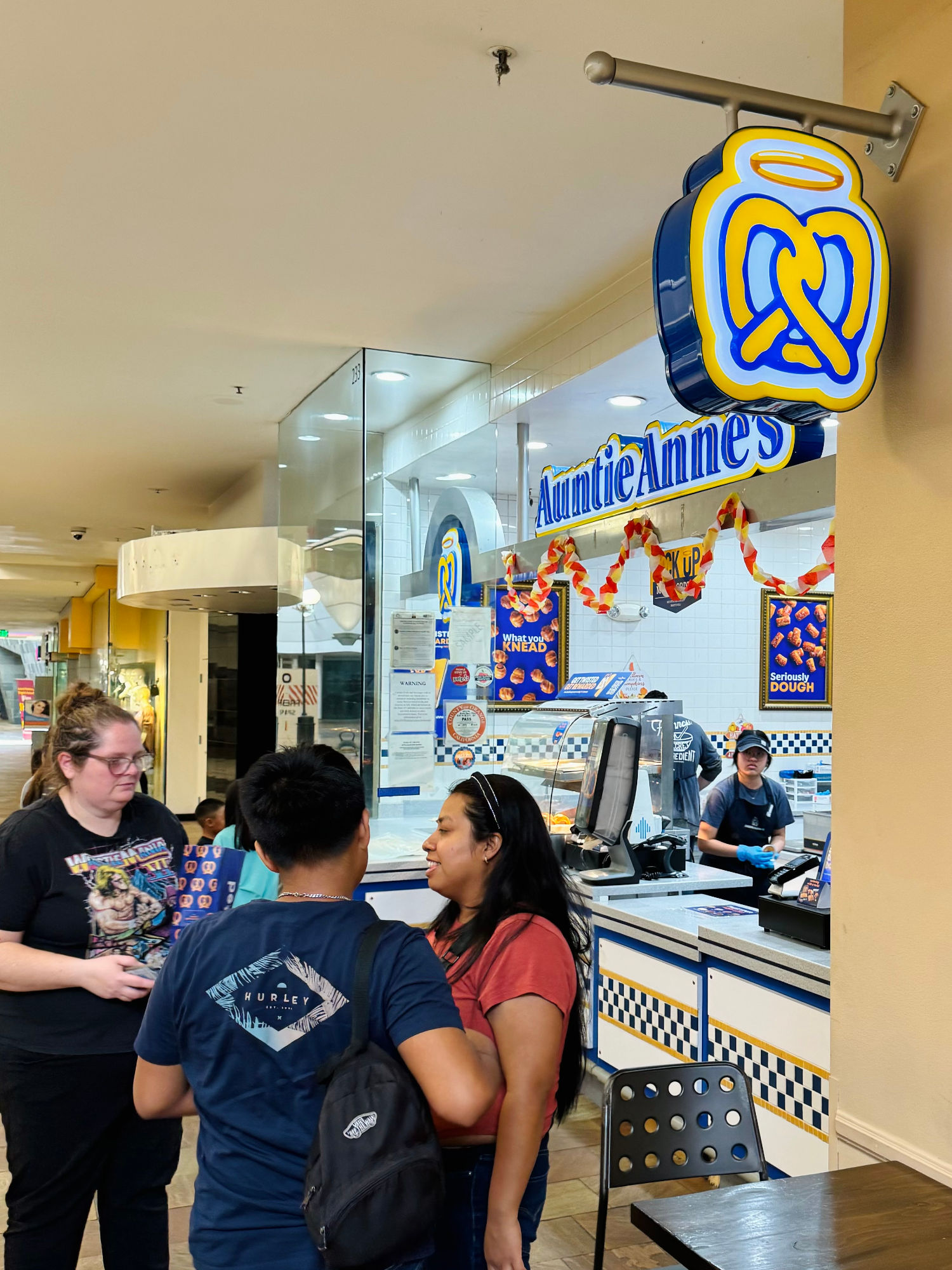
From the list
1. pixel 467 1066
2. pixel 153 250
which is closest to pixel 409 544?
pixel 153 250

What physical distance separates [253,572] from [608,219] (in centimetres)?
390

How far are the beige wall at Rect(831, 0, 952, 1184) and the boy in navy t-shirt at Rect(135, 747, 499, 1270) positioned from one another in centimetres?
96

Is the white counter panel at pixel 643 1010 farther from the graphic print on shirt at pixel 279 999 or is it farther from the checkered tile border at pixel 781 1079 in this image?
the graphic print on shirt at pixel 279 999

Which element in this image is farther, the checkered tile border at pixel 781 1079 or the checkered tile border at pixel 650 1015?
the checkered tile border at pixel 650 1015

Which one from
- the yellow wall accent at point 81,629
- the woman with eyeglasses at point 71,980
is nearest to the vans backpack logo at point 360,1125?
the woman with eyeglasses at point 71,980

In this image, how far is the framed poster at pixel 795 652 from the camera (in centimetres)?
822

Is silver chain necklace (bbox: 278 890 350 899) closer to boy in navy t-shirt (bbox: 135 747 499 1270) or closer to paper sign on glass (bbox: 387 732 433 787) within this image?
boy in navy t-shirt (bbox: 135 747 499 1270)

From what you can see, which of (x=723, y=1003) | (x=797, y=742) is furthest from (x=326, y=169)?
(x=797, y=742)

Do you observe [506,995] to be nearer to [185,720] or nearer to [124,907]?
[124,907]

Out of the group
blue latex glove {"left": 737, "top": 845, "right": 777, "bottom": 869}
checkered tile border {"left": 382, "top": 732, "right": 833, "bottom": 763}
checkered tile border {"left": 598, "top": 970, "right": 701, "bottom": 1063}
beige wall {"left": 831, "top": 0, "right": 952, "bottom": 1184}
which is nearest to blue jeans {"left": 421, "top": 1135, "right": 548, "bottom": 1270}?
beige wall {"left": 831, "top": 0, "right": 952, "bottom": 1184}

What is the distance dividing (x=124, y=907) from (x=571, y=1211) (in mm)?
1939

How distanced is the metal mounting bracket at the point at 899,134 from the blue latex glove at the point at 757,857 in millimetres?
3619

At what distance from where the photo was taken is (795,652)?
8328 mm

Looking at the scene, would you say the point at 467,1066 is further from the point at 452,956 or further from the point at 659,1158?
the point at 659,1158
